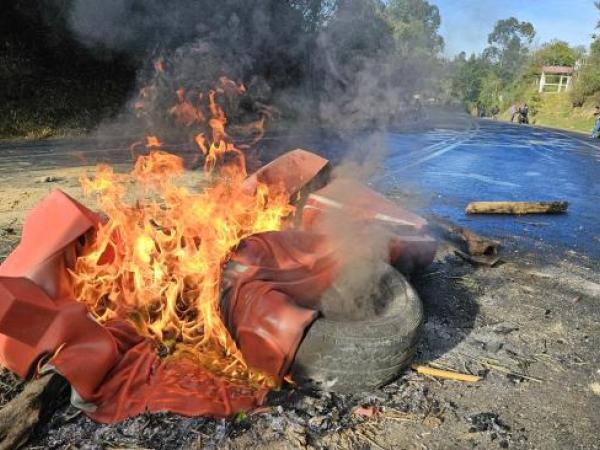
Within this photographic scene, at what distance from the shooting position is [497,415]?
10.3 ft

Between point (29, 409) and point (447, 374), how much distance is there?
2684 mm

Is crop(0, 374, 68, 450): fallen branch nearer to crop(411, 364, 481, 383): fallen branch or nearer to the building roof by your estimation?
crop(411, 364, 481, 383): fallen branch

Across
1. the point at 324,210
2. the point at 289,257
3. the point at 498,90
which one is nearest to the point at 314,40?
the point at 324,210

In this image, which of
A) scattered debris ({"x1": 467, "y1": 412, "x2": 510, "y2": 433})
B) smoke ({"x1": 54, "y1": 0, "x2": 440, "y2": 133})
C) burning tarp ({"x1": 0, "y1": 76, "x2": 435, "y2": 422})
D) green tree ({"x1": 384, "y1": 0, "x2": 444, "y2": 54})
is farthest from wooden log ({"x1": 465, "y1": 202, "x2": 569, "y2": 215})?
scattered debris ({"x1": 467, "y1": 412, "x2": 510, "y2": 433})

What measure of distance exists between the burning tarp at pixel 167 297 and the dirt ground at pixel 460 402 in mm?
152

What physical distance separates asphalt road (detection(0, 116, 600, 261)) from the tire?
14.5 ft

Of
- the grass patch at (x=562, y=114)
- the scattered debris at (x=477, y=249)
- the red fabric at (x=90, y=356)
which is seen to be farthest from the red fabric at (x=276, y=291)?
the grass patch at (x=562, y=114)

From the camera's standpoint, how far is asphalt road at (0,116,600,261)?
7.94 meters

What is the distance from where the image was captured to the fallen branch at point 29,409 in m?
2.54

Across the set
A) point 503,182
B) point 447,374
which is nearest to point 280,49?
point 503,182

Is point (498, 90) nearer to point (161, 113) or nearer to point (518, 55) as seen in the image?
point (518, 55)

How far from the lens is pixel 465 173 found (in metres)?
12.8

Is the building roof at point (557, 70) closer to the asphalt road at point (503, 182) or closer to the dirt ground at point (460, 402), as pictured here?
the asphalt road at point (503, 182)

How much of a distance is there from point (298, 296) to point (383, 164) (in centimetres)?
984
